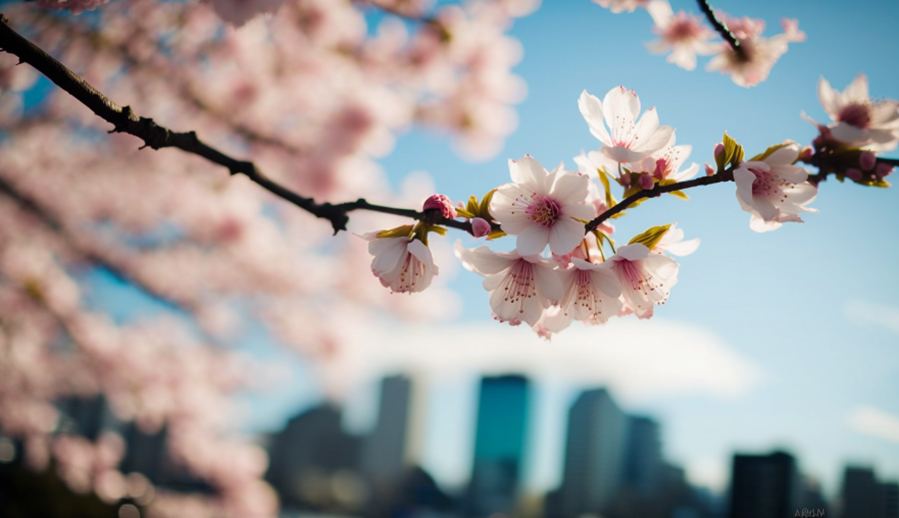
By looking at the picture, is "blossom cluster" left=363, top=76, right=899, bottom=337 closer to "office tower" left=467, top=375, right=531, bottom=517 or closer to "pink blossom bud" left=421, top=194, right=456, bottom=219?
"pink blossom bud" left=421, top=194, right=456, bottom=219

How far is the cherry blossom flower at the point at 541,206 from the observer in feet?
2.36

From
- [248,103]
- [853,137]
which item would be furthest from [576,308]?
[248,103]

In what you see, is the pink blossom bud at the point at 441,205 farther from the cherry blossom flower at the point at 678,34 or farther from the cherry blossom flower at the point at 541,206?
the cherry blossom flower at the point at 678,34

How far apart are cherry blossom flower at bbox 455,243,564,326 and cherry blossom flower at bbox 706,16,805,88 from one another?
2.97 feet

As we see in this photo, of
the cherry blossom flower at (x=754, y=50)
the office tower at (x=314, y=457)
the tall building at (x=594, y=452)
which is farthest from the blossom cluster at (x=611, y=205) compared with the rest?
the office tower at (x=314, y=457)

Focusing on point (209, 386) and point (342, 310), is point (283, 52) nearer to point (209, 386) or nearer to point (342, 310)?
point (342, 310)

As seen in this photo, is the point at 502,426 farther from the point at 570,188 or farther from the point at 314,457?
the point at 570,188

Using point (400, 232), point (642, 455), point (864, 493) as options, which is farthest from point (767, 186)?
point (642, 455)

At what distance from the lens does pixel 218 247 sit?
507 cm

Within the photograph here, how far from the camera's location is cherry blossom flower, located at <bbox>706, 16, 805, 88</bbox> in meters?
1.25

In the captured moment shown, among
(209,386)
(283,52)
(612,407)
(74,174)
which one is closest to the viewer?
(283,52)

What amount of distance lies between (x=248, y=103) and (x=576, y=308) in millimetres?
4049

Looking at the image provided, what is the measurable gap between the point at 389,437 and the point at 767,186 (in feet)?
219

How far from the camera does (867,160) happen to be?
2.41ft
